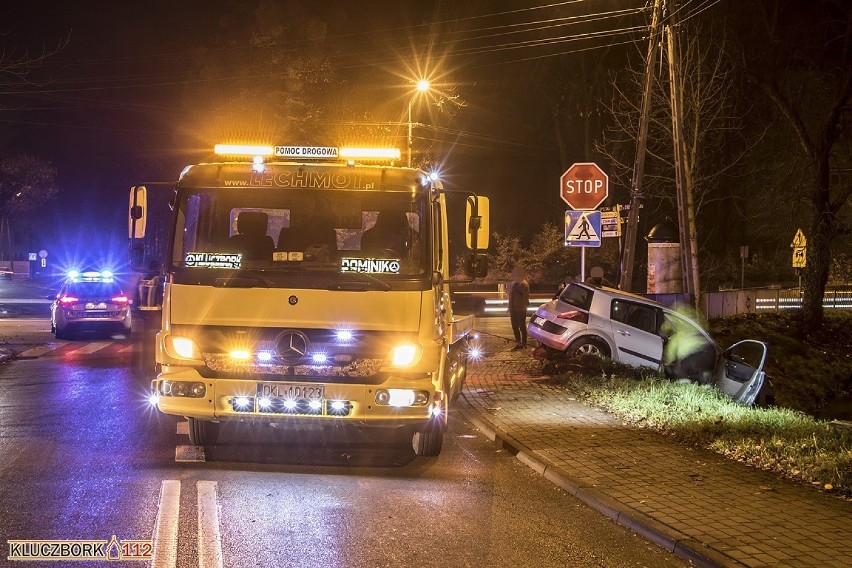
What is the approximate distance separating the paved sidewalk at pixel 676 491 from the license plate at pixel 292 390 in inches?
87.8

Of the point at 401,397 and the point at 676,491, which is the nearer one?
the point at 676,491

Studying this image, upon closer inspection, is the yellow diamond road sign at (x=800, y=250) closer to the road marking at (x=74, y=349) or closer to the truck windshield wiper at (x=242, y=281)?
the road marking at (x=74, y=349)

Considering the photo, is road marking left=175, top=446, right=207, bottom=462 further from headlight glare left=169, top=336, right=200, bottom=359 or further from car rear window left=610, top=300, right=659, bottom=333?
car rear window left=610, top=300, right=659, bottom=333

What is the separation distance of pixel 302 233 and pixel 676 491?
391 centimetres

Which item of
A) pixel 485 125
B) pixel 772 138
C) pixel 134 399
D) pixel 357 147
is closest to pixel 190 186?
pixel 357 147

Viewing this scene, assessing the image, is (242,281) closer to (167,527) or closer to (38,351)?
(167,527)

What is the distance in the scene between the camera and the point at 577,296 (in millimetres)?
15531

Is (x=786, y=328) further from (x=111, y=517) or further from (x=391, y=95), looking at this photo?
(x=111, y=517)

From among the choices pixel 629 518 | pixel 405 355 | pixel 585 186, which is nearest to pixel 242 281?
pixel 405 355

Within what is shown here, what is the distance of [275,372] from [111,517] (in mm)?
1839

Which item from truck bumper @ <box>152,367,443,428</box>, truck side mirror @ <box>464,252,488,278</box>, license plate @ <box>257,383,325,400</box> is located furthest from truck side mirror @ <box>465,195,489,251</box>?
license plate @ <box>257,383,325,400</box>

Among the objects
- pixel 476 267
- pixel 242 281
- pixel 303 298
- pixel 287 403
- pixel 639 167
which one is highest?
pixel 639 167

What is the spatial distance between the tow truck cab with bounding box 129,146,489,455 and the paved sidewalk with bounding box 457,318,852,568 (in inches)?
61.3

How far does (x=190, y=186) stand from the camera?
802cm
